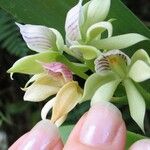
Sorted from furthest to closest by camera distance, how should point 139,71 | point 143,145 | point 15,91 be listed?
1. point 15,91
2. point 139,71
3. point 143,145

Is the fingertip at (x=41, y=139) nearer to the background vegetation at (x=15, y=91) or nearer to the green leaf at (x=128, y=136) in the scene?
the green leaf at (x=128, y=136)

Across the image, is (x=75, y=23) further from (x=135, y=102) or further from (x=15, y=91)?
(x=15, y=91)

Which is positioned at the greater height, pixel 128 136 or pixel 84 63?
pixel 84 63

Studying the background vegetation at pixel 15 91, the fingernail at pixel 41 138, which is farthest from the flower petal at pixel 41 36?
the background vegetation at pixel 15 91

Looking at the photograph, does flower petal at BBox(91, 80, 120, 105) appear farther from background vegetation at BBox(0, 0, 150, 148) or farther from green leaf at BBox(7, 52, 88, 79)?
background vegetation at BBox(0, 0, 150, 148)

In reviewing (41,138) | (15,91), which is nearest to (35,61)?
(41,138)

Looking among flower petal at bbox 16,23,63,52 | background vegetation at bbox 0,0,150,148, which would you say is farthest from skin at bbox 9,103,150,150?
background vegetation at bbox 0,0,150,148
